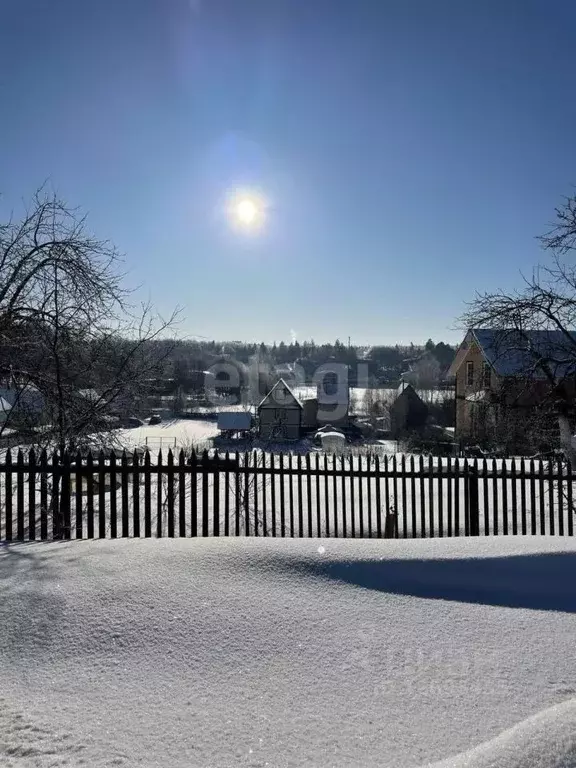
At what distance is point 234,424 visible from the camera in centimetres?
3600

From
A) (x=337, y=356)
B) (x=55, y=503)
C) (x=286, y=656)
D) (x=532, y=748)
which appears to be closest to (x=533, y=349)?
(x=286, y=656)

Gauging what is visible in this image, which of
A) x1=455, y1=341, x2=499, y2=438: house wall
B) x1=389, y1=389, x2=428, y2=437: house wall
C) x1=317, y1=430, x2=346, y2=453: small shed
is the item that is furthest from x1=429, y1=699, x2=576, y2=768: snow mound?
x1=389, y1=389, x2=428, y2=437: house wall

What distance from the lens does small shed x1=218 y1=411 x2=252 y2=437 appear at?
118 feet

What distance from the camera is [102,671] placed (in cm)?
304

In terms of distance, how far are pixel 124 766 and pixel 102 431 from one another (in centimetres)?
641

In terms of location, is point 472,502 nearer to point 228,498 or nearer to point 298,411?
point 228,498

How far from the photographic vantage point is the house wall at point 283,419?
36375mm

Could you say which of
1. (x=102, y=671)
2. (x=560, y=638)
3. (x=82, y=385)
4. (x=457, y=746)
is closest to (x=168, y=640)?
(x=102, y=671)

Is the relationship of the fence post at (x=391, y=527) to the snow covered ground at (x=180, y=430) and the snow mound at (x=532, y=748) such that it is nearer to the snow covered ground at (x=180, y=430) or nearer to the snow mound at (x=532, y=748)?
the snow mound at (x=532, y=748)

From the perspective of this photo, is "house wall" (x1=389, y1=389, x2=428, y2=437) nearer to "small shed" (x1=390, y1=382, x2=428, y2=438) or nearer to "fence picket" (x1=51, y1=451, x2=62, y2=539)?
"small shed" (x1=390, y1=382, x2=428, y2=438)

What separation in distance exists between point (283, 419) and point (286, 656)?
33.1 meters

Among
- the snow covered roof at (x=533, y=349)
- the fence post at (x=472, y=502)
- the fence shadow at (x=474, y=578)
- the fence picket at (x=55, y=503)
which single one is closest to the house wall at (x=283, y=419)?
the snow covered roof at (x=533, y=349)

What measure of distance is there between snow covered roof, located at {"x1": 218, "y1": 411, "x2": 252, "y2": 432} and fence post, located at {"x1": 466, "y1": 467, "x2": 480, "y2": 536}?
28577mm

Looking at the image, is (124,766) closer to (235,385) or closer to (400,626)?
(400,626)
